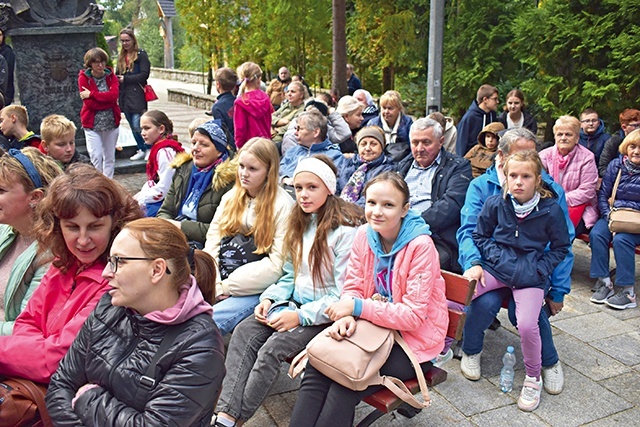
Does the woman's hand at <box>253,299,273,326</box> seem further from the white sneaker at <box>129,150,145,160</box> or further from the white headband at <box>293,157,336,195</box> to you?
the white sneaker at <box>129,150,145,160</box>

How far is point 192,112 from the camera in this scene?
22.7m

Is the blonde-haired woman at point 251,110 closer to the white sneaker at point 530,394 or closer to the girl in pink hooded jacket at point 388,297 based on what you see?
the girl in pink hooded jacket at point 388,297

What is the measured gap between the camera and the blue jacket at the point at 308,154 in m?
6.16

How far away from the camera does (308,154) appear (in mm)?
6352

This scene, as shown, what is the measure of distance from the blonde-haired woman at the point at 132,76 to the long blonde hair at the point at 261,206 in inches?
260

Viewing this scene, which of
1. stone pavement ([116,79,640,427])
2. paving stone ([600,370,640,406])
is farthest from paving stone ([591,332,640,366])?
paving stone ([600,370,640,406])

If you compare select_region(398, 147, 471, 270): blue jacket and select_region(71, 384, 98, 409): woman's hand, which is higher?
select_region(398, 147, 471, 270): blue jacket

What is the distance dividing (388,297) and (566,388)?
161 centimetres

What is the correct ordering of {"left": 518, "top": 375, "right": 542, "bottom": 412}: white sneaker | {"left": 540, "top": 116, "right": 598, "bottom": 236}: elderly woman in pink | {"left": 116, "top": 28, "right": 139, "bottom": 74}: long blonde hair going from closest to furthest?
{"left": 518, "top": 375, "right": 542, "bottom": 412}: white sneaker → {"left": 540, "top": 116, "right": 598, "bottom": 236}: elderly woman in pink → {"left": 116, "top": 28, "right": 139, "bottom": 74}: long blonde hair

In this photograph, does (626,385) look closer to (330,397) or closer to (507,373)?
(507,373)

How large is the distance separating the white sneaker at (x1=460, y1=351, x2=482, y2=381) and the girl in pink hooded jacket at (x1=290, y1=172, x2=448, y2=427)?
101 centimetres

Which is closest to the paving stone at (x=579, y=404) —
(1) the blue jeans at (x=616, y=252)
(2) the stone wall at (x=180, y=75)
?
(1) the blue jeans at (x=616, y=252)

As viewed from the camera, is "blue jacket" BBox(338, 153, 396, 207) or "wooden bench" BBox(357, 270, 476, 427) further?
"blue jacket" BBox(338, 153, 396, 207)

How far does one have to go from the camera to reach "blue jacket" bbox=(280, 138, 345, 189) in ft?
20.2
